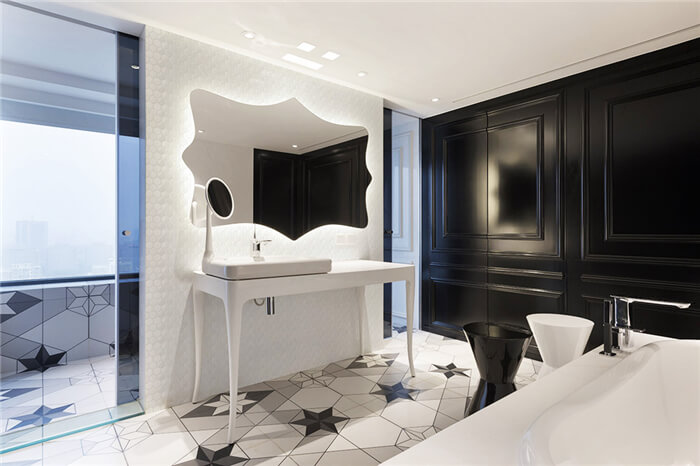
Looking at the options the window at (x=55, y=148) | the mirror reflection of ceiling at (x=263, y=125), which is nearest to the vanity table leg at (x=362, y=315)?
the mirror reflection of ceiling at (x=263, y=125)

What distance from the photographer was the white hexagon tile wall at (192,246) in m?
2.26

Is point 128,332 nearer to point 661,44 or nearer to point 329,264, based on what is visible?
point 329,264

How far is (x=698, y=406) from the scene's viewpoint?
58.9 inches

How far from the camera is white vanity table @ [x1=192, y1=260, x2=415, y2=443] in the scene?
6.63 ft

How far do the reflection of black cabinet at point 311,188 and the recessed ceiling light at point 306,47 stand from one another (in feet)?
2.37

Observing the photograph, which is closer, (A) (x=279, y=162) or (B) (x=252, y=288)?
(B) (x=252, y=288)

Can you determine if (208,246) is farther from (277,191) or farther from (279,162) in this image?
→ (279,162)

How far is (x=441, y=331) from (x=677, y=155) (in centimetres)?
244

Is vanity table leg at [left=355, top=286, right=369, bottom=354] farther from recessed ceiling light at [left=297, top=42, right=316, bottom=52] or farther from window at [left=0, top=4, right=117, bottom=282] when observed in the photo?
window at [left=0, top=4, right=117, bottom=282]

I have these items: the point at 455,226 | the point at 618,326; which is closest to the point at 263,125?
the point at 455,226

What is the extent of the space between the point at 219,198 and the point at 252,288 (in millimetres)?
742

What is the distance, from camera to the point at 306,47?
2504mm

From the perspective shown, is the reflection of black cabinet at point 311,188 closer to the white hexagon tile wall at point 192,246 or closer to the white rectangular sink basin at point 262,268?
the white hexagon tile wall at point 192,246

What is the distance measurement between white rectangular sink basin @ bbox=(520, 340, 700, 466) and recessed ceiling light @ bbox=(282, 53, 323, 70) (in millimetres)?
2526
